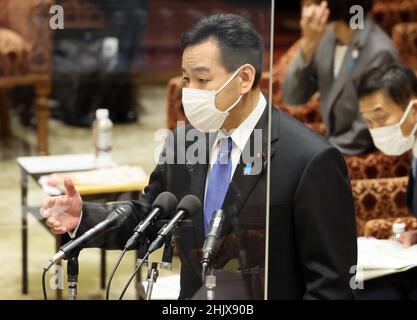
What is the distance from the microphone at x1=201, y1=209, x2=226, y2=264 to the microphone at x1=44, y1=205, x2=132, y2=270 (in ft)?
0.67

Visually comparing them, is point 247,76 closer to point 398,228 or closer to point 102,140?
point 102,140

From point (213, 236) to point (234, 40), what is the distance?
49 centimetres

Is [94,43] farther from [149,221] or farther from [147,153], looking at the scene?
[149,221]

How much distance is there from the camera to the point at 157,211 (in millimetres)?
2330

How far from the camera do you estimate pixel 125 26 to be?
3.34 m

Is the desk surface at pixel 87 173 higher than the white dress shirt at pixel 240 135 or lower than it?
lower

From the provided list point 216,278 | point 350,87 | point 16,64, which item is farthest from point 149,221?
point 350,87

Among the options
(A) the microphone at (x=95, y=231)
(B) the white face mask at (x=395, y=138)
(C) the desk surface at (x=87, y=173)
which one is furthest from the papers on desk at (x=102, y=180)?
(B) the white face mask at (x=395, y=138)

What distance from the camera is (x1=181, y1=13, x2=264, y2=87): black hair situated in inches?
92.9

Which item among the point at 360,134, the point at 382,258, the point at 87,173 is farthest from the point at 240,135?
the point at 360,134

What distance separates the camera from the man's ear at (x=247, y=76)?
236 centimetres

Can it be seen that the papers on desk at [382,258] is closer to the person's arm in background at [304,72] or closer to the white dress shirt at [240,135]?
the white dress shirt at [240,135]
